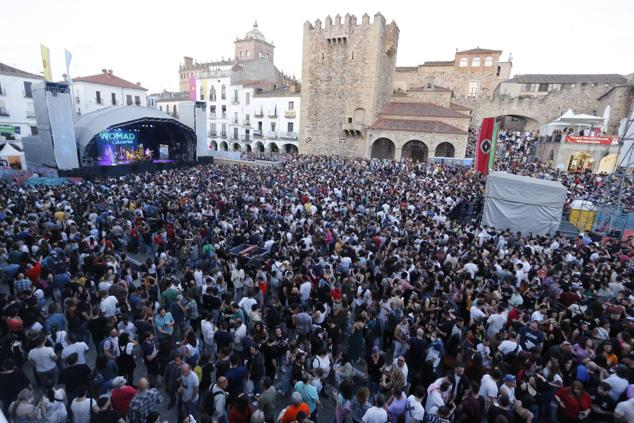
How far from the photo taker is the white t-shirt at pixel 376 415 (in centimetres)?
373

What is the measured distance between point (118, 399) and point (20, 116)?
35.3 meters

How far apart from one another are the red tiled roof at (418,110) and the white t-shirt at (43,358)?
28.9 m

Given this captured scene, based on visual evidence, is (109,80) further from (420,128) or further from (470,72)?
(470,72)

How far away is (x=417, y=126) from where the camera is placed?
28.1 metres

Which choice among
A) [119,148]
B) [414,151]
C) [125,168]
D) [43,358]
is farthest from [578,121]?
[119,148]

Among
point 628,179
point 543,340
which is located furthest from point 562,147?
point 543,340

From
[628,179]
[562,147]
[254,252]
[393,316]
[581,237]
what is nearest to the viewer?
[393,316]

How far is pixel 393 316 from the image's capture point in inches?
235

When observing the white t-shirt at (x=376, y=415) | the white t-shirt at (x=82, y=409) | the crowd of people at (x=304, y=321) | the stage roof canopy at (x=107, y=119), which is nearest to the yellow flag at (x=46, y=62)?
the stage roof canopy at (x=107, y=119)

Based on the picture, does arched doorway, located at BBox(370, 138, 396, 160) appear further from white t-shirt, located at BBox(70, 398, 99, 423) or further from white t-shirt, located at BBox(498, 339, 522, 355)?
white t-shirt, located at BBox(70, 398, 99, 423)

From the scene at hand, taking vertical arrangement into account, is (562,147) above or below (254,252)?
above

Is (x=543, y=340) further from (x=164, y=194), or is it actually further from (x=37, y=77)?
(x=37, y=77)

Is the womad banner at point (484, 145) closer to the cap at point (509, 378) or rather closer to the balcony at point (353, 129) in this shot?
the cap at point (509, 378)

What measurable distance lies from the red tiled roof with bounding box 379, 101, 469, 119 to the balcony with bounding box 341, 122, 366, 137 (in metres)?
2.55
